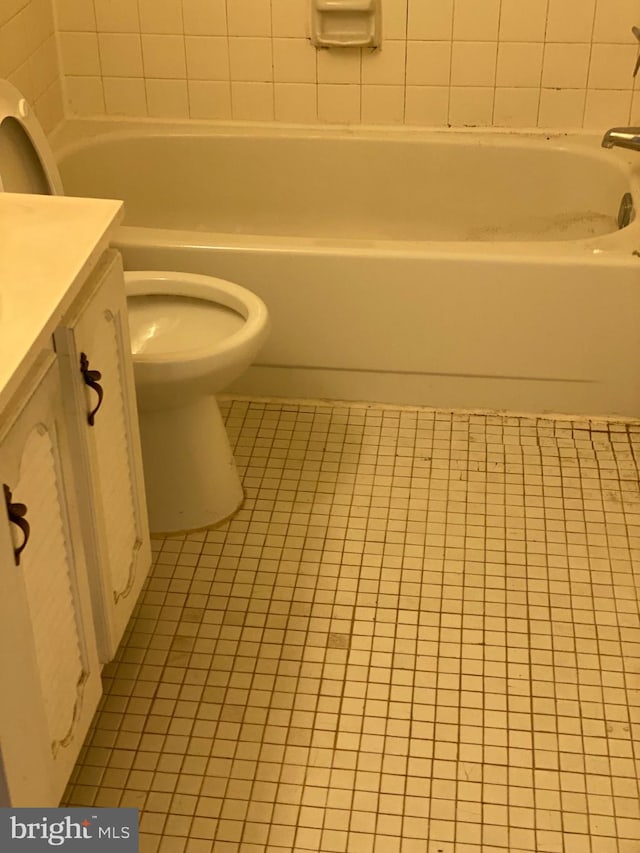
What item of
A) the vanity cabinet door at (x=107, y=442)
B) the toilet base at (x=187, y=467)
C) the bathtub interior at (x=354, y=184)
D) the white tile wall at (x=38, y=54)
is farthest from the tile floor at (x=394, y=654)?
the white tile wall at (x=38, y=54)

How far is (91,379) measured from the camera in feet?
4.77

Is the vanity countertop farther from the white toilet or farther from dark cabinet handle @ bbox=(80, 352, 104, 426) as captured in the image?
the white toilet

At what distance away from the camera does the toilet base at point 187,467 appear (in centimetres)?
211

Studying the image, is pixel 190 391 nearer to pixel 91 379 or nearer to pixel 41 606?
pixel 91 379

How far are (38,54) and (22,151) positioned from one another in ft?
2.73

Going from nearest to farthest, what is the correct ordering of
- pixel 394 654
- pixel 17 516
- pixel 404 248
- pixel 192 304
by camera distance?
pixel 17 516, pixel 394 654, pixel 192 304, pixel 404 248

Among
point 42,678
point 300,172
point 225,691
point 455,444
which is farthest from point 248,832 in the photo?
point 300,172

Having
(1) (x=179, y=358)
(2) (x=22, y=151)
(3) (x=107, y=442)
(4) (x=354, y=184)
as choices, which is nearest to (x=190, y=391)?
(1) (x=179, y=358)

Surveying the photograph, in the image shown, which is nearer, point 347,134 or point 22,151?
point 22,151

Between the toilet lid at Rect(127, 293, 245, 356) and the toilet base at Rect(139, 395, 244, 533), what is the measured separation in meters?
0.13

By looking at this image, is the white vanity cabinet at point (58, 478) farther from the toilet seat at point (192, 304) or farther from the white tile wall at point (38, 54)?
the white tile wall at point (38, 54)

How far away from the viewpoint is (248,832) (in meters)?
1.61

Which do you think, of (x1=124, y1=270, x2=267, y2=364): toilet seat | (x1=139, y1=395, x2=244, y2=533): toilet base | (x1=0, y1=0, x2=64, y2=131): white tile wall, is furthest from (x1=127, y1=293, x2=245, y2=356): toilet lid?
(x1=0, y1=0, x2=64, y2=131): white tile wall

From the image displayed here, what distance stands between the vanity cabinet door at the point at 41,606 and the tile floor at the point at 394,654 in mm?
272
